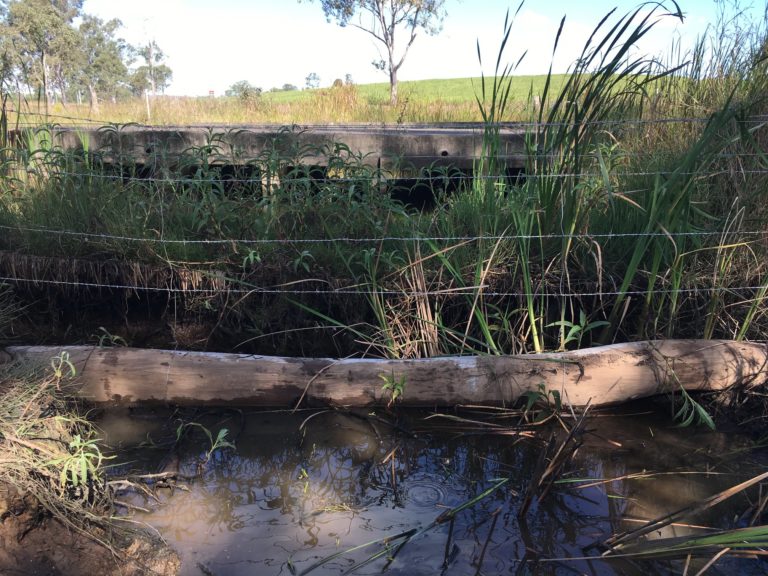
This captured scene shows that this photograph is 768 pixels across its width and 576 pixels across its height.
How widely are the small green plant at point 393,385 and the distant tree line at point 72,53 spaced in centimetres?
332

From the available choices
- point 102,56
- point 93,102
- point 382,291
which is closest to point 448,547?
point 382,291

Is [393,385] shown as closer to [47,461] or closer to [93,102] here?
[47,461]

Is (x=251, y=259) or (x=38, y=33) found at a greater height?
(x=38, y=33)

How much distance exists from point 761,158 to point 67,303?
12.8ft

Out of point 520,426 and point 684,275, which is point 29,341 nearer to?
point 520,426

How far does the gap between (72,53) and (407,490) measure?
4166cm

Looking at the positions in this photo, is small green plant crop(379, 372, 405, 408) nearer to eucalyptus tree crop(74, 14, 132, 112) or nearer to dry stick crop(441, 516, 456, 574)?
dry stick crop(441, 516, 456, 574)

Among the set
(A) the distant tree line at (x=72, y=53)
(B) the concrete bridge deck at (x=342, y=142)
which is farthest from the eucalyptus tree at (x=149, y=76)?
(B) the concrete bridge deck at (x=342, y=142)

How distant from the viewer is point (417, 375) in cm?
289

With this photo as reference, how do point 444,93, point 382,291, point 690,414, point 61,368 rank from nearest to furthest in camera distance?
point 61,368 < point 690,414 < point 382,291 < point 444,93

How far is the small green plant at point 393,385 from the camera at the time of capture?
2838 millimetres

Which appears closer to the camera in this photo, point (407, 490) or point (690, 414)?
point (407, 490)

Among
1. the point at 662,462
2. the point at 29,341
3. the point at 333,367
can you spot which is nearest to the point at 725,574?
the point at 662,462

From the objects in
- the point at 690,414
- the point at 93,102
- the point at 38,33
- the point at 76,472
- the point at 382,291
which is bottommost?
the point at 690,414
